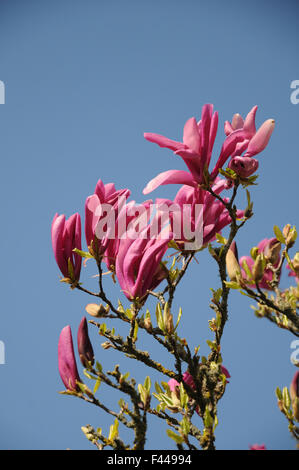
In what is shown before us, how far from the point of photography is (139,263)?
2.34ft

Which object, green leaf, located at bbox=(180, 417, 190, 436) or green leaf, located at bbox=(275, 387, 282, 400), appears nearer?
green leaf, located at bbox=(180, 417, 190, 436)

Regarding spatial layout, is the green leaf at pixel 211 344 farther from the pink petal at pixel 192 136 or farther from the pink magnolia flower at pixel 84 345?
the pink petal at pixel 192 136

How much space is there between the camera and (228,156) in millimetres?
738

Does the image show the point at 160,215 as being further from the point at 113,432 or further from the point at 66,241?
the point at 113,432

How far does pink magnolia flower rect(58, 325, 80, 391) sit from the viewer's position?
0.74 metres

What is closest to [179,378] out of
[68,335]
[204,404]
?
[204,404]

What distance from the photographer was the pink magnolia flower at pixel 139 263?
69 cm

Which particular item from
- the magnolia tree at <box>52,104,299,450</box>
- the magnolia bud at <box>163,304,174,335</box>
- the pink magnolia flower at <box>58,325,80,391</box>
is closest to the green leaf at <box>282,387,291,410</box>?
the magnolia tree at <box>52,104,299,450</box>

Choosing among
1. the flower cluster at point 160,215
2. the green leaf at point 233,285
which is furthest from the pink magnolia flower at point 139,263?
the green leaf at point 233,285

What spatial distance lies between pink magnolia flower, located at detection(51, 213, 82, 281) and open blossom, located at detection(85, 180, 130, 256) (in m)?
0.02

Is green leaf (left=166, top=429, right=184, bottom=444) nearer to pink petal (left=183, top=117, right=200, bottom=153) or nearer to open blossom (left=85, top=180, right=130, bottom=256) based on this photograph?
open blossom (left=85, top=180, right=130, bottom=256)

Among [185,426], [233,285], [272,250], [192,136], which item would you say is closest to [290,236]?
[272,250]
